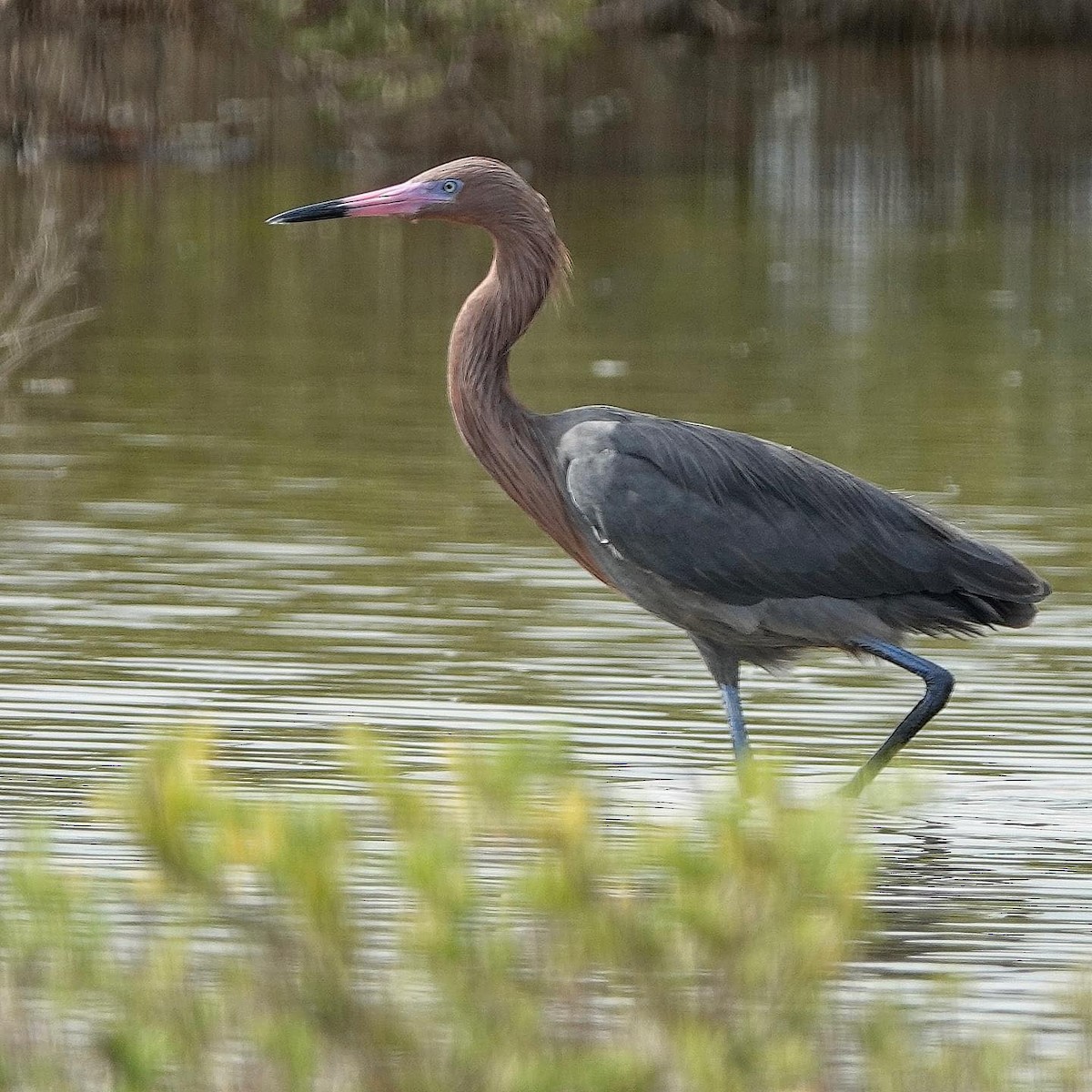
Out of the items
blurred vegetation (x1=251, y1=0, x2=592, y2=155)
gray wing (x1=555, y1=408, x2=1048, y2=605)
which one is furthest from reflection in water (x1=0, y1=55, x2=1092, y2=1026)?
blurred vegetation (x1=251, y1=0, x2=592, y2=155)

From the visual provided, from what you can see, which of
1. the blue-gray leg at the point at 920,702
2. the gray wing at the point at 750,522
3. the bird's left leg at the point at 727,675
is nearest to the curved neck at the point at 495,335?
the gray wing at the point at 750,522

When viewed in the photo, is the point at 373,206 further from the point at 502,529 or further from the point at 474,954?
the point at 474,954

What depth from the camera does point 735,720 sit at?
708cm

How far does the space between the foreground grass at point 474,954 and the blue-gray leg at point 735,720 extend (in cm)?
303

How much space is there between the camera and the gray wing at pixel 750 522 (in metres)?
7.14

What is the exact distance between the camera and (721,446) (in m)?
7.36

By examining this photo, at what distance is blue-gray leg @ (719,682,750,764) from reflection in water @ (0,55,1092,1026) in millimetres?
142

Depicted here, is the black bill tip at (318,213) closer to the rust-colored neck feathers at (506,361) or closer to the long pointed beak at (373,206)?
the long pointed beak at (373,206)

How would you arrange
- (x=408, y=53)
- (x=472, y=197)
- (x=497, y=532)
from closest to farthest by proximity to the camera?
(x=472, y=197) → (x=497, y=532) → (x=408, y=53)

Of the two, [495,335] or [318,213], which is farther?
[495,335]

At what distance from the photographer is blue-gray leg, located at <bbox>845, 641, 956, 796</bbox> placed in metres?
7.06

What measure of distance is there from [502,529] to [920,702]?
3.92 meters

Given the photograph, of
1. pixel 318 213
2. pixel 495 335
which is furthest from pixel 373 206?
pixel 495 335

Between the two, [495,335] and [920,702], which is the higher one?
[495,335]
